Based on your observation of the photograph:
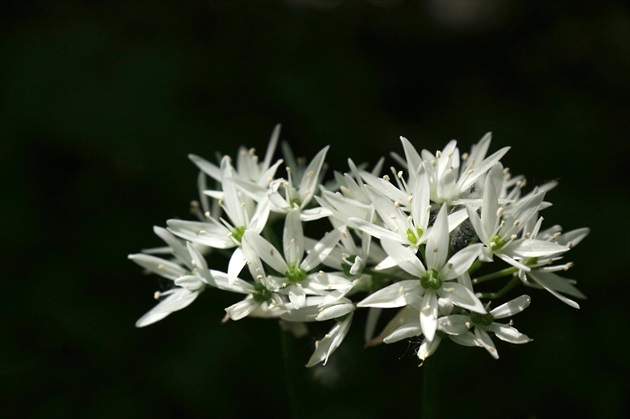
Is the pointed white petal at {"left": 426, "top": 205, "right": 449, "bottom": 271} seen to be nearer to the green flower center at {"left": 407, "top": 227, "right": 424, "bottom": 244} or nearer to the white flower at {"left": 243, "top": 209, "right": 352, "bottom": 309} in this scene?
the green flower center at {"left": 407, "top": 227, "right": 424, "bottom": 244}

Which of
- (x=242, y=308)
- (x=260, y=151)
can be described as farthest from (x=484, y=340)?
(x=260, y=151)

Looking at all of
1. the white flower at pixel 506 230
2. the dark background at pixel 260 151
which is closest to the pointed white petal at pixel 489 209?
the white flower at pixel 506 230

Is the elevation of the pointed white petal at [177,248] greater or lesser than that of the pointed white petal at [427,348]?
greater

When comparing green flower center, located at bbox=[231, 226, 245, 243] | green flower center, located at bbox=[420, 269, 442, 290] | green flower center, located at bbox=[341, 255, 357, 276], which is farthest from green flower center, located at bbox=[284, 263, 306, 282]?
green flower center, located at bbox=[420, 269, 442, 290]

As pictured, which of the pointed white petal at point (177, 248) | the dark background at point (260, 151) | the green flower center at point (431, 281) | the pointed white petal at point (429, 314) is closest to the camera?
the pointed white petal at point (429, 314)

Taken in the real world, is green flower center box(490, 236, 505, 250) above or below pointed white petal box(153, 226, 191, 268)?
below

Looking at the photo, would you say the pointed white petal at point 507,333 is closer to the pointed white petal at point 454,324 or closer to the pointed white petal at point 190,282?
the pointed white petal at point 454,324

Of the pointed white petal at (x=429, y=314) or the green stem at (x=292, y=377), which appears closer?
the pointed white petal at (x=429, y=314)

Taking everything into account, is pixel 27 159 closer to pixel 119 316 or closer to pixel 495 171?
pixel 119 316
